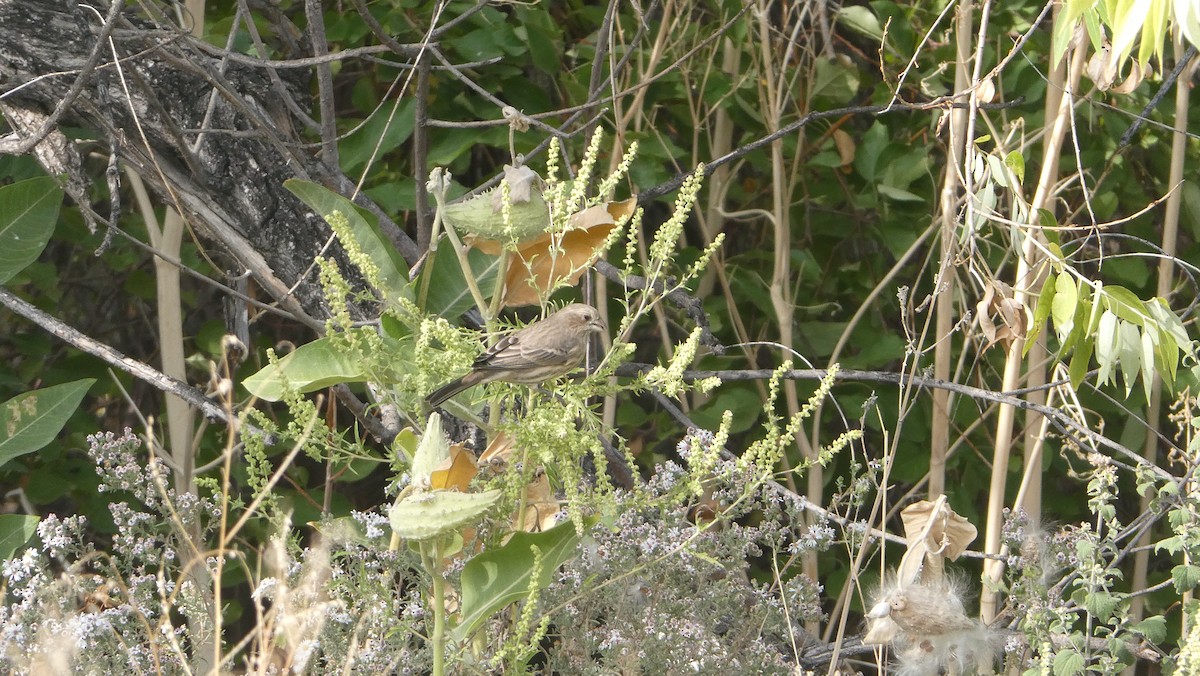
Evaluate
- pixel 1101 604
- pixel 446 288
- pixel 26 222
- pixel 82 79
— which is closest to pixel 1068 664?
pixel 1101 604

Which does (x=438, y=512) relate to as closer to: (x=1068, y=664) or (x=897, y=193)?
(x=1068, y=664)

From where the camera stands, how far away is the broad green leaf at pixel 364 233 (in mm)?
1428

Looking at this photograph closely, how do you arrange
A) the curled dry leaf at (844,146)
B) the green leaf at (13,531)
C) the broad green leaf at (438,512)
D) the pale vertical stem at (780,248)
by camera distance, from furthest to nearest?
the curled dry leaf at (844,146)
the pale vertical stem at (780,248)
the green leaf at (13,531)
the broad green leaf at (438,512)

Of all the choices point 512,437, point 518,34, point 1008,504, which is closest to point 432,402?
point 512,437

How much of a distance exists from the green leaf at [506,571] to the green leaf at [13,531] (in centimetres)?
80

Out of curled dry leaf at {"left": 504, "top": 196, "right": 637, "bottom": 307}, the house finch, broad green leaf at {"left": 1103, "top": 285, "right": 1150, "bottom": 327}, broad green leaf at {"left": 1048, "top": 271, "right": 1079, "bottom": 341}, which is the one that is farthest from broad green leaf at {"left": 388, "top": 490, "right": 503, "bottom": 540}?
broad green leaf at {"left": 1103, "top": 285, "right": 1150, "bottom": 327}

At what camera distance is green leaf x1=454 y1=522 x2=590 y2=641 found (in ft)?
3.76

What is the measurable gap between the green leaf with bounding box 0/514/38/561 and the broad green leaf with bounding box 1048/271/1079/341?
1315mm

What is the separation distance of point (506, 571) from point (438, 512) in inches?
5.1

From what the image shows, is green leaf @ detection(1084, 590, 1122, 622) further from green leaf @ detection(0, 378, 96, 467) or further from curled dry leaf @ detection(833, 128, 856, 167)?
curled dry leaf @ detection(833, 128, 856, 167)

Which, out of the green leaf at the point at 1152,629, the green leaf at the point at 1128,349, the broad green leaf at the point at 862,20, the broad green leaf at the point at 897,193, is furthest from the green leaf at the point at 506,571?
the broad green leaf at the point at 862,20

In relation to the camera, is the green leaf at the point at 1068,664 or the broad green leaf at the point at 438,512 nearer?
the broad green leaf at the point at 438,512

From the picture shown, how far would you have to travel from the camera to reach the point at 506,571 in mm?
1161

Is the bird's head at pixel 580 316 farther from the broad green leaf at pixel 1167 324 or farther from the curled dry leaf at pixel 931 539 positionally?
the broad green leaf at pixel 1167 324
